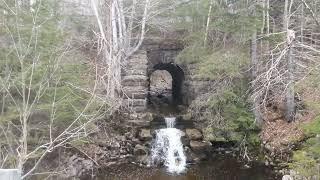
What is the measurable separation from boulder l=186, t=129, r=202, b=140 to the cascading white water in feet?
1.28

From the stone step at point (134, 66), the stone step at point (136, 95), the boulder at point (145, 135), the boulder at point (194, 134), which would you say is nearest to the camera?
the boulder at point (145, 135)

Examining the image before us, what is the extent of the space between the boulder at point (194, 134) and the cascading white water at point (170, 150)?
0.39 meters

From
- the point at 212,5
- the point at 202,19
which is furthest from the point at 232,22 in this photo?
the point at 202,19

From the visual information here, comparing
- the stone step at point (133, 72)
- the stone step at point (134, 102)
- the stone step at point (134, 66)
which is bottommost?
the stone step at point (134, 102)

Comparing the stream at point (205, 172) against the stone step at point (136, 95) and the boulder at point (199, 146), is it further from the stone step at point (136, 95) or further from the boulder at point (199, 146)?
the stone step at point (136, 95)

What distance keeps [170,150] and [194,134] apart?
4.12ft

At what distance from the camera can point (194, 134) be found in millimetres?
17812

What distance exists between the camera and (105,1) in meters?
19.2

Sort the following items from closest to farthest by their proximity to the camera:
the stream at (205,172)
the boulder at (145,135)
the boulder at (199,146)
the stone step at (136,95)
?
1. the stream at (205,172)
2. the boulder at (199,146)
3. the boulder at (145,135)
4. the stone step at (136,95)

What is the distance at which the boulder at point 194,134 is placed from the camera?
17656 mm

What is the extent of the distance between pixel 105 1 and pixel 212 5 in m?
4.82

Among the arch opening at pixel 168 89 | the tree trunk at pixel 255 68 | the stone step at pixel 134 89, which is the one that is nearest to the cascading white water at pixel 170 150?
the stone step at pixel 134 89

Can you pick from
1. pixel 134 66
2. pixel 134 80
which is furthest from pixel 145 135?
pixel 134 66

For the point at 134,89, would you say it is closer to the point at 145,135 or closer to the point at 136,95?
the point at 136,95
